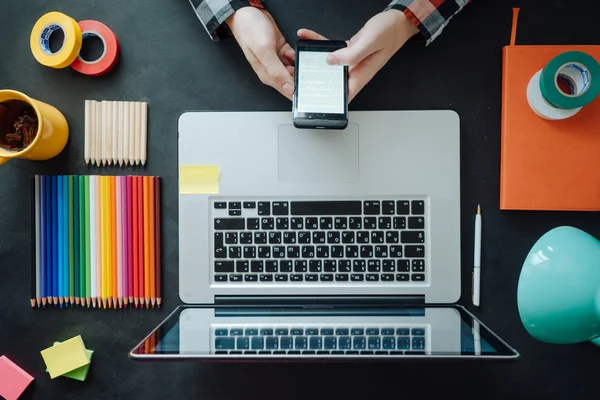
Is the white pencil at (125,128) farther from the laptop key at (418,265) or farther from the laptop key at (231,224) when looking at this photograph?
the laptop key at (418,265)

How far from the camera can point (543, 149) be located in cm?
73

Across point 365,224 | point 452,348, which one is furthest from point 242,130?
point 452,348

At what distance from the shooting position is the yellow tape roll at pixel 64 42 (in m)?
0.72

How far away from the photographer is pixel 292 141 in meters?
0.73

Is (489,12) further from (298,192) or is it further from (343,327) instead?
(343,327)

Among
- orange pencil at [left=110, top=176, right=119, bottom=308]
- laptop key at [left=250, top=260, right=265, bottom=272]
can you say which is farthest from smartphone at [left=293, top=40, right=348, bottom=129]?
orange pencil at [left=110, top=176, right=119, bottom=308]

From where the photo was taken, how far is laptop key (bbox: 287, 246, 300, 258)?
0.73m

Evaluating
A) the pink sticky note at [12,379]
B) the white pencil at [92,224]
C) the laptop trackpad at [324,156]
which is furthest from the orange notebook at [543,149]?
the pink sticky note at [12,379]

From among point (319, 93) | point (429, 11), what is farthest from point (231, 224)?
point (429, 11)

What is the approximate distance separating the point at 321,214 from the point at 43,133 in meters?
0.48

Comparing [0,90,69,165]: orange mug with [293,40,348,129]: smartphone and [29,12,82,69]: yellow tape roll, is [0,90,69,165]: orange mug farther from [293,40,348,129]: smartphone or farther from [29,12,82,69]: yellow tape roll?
[293,40,348,129]: smartphone

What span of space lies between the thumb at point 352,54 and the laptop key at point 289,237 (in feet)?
0.95

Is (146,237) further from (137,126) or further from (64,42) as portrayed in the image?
(64,42)

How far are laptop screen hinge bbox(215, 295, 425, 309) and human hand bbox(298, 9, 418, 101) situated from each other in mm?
345
